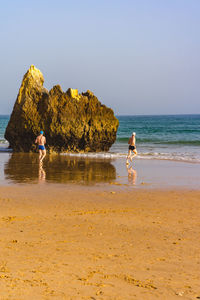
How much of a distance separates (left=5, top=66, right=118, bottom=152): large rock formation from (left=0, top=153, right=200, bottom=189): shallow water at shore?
569 centimetres

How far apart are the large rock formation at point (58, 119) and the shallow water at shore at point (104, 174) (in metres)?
5.69

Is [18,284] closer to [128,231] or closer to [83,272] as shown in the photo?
[83,272]

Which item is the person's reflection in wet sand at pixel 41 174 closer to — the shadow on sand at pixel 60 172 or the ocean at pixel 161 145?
the shadow on sand at pixel 60 172

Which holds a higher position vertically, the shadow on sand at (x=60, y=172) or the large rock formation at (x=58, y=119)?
the large rock formation at (x=58, y=119)

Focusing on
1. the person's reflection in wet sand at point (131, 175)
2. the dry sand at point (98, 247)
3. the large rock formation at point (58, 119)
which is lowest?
the dry sand at point (98, 247)

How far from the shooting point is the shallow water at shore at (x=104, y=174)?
42.9ft

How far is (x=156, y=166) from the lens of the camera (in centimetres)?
1828

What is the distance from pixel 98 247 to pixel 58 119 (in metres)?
19.0

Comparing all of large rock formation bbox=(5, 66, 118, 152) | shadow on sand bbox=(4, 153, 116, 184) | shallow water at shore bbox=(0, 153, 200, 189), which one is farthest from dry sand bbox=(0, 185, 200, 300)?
large rock formation bbox=(5, 66, 118, 152)

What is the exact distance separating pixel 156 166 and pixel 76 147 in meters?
8.47

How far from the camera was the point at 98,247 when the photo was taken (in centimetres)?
629

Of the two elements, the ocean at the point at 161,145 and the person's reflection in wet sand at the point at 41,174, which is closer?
the person's reflection in wet sand at the point at 41,174

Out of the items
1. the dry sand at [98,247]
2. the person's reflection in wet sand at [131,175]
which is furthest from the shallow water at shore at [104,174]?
the dry sand at [98,247]

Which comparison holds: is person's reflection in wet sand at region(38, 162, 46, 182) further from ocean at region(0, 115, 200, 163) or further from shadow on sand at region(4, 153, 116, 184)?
ocean at region(0, 115, 200, 163)
